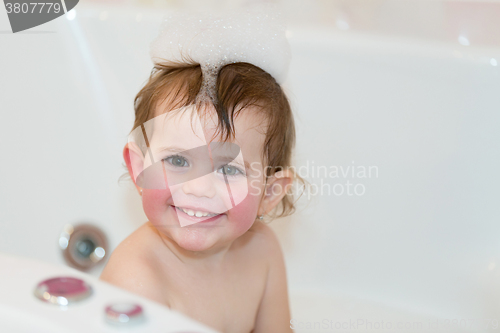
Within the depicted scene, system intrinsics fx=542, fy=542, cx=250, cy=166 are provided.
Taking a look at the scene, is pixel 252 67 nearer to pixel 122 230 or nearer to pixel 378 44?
pixel 378 44

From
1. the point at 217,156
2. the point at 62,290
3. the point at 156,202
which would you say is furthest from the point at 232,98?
the point at 62,290

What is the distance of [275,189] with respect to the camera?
0.96 metres

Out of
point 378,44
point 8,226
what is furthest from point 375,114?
point 8,226

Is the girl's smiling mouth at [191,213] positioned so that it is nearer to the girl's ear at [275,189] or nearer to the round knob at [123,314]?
the girl's ear at [275,189]

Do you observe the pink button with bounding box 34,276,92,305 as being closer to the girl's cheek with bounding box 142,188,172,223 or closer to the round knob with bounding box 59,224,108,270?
the girl's cheek with bounding box 142,188,172,223

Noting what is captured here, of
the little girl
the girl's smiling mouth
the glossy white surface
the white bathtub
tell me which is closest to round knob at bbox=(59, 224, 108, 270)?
the white bathtub

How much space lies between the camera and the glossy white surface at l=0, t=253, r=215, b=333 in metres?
0.39

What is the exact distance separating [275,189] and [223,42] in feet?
0.88

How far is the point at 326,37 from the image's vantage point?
123 cm

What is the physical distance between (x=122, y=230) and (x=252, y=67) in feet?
1.91

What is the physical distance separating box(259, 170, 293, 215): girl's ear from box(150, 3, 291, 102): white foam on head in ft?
0.54

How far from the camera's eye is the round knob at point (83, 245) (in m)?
1.23

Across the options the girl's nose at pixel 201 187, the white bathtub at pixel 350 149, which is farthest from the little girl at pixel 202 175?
the white bathtub at pixel 350 149

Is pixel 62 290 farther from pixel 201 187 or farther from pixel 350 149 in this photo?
pixel 350 149
